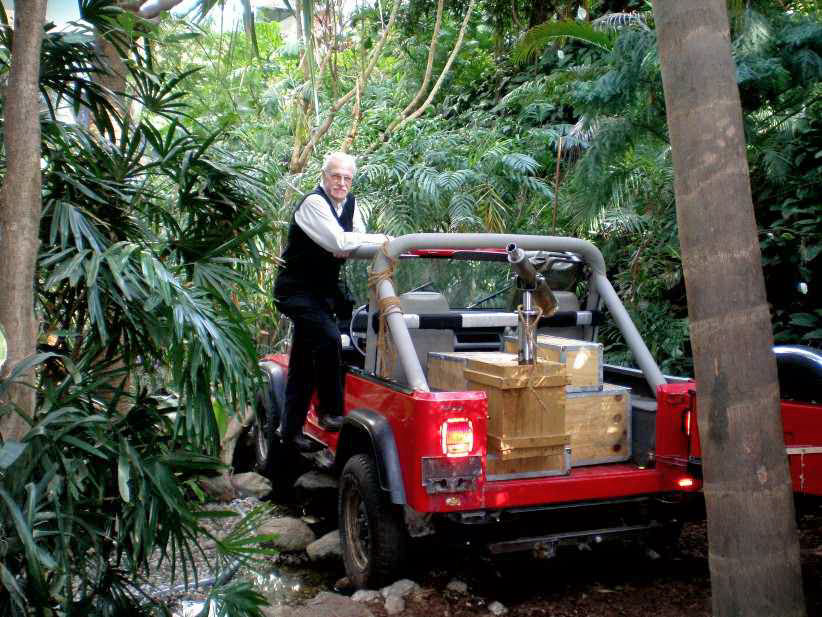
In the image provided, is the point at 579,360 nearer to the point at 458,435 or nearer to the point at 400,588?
the point at 458,435

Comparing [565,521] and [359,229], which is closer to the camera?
[565,521]

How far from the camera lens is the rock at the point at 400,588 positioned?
434 centimetres

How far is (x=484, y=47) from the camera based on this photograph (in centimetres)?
1405

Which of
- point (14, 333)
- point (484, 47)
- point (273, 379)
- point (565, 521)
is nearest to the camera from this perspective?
point (14, 333)

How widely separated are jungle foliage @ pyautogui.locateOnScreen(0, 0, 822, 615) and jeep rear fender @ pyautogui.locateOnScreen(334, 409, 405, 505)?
79 centimetres

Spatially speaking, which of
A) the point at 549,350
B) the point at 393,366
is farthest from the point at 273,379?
the point at 549,350

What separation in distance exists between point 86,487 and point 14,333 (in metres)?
0.60

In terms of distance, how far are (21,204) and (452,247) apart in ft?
8.10

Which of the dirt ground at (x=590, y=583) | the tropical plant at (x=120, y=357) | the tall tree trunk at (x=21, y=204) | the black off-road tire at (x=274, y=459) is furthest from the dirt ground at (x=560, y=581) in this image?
the tall tree trunk at (x=21, y=204)

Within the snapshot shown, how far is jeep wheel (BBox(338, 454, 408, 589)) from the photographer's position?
4.35m

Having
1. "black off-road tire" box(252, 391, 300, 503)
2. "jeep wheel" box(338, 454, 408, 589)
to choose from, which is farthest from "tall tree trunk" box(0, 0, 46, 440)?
"black off-road tire" box(252, 391, 300, 503)

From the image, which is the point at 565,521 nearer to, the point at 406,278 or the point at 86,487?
the point at 406,278

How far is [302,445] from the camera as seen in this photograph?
5828 mm

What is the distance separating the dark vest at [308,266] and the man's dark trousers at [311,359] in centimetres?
7
